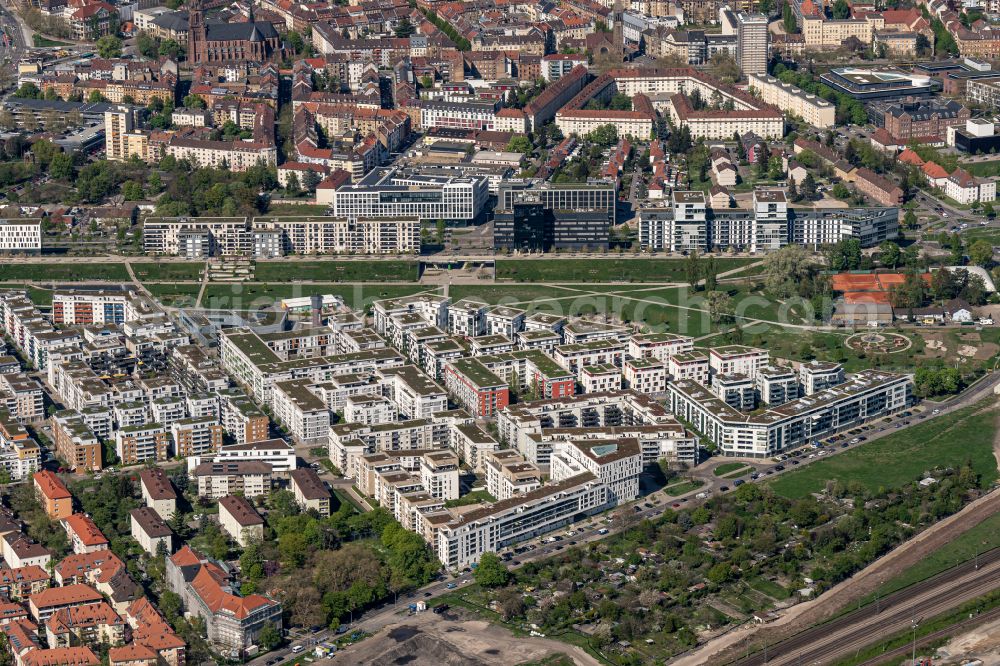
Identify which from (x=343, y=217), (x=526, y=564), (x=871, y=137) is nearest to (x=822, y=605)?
(x=526, y=564)

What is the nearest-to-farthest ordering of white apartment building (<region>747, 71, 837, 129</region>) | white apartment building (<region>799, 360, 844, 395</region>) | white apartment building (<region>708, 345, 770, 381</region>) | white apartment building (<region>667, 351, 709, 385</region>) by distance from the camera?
white apartment building (<region>799, 360, 844, 395</region>)
white apartment building (<region>667, 351, 709, 385</region>)
white apartment building (<region>708, 345, 770, 381</region>)
white apartment building (<region>747, 71, 837, 129</region>)

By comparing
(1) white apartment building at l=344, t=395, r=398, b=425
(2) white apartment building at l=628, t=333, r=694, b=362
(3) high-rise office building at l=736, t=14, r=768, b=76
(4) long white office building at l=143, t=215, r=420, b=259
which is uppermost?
(3) high-rise office building at l=736, t=14, r=768, b=76

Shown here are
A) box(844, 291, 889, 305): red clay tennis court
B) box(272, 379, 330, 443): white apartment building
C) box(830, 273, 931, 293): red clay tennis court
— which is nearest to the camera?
box(272, 379, 330, 443): white apartment building

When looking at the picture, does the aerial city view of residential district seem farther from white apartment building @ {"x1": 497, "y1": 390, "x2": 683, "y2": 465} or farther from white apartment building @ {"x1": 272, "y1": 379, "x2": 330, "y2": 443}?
white apartment building @ {"x1": 272, "y1": 379, "x2": 330, "y2": 443}

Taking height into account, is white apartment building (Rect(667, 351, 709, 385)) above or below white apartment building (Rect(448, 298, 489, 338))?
below

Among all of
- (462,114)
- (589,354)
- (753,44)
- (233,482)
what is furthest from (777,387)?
(753,44)

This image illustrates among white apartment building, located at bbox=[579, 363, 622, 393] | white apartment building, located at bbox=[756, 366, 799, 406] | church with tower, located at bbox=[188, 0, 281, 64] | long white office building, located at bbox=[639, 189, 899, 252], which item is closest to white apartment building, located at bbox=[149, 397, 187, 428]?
white apartment building, located at bbox=[579, 363, 622, 393]

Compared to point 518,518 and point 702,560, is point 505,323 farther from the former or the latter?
point 702,560
